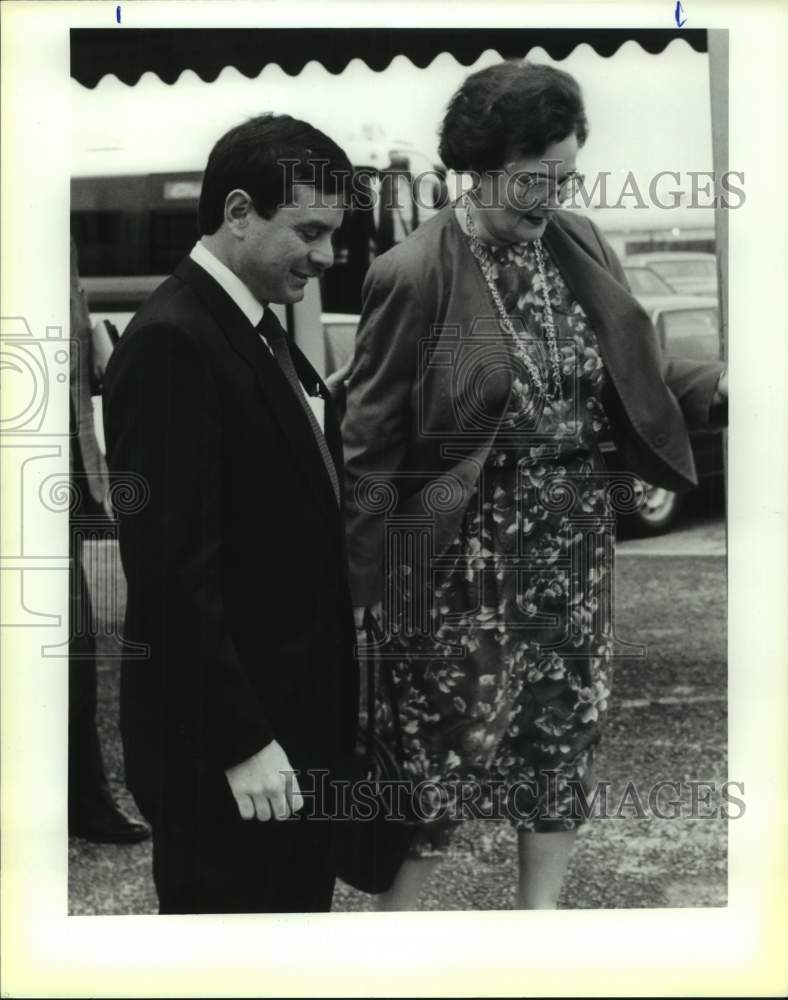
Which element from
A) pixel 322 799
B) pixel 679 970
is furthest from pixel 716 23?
pixel 679 970

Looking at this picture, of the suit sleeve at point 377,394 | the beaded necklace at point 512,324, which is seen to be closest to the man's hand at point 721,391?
the beaded necklace at point 512,324

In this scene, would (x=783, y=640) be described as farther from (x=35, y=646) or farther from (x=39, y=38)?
(x=39, y=38)

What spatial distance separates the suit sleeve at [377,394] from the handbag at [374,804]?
184 millimetres

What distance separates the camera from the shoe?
3.59 metres

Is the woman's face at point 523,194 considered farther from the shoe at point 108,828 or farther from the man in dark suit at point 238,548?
the shoe at point 108,828

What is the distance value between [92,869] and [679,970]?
5.10 feet

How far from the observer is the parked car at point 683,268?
3.53 meters

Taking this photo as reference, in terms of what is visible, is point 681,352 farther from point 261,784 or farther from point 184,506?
point 261,784

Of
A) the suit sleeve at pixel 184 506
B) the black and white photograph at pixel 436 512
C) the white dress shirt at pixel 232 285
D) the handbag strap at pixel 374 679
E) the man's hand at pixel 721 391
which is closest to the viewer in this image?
the suit sleeve at pixel 184 506

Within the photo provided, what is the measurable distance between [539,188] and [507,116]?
190 millimetres

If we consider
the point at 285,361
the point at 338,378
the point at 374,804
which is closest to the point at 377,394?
the point at 338,378

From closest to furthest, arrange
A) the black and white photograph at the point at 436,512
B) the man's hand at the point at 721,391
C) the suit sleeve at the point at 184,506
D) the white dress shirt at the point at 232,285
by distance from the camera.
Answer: the suit sleeve at the point at 184,506 < the white dress shirt at the point at 232,285 < the black and white photograph at the point at 436,512 < the man's hand at the point at 721,391

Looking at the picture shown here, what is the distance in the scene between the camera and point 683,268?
3564 mm

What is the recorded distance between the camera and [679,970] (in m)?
3.69
